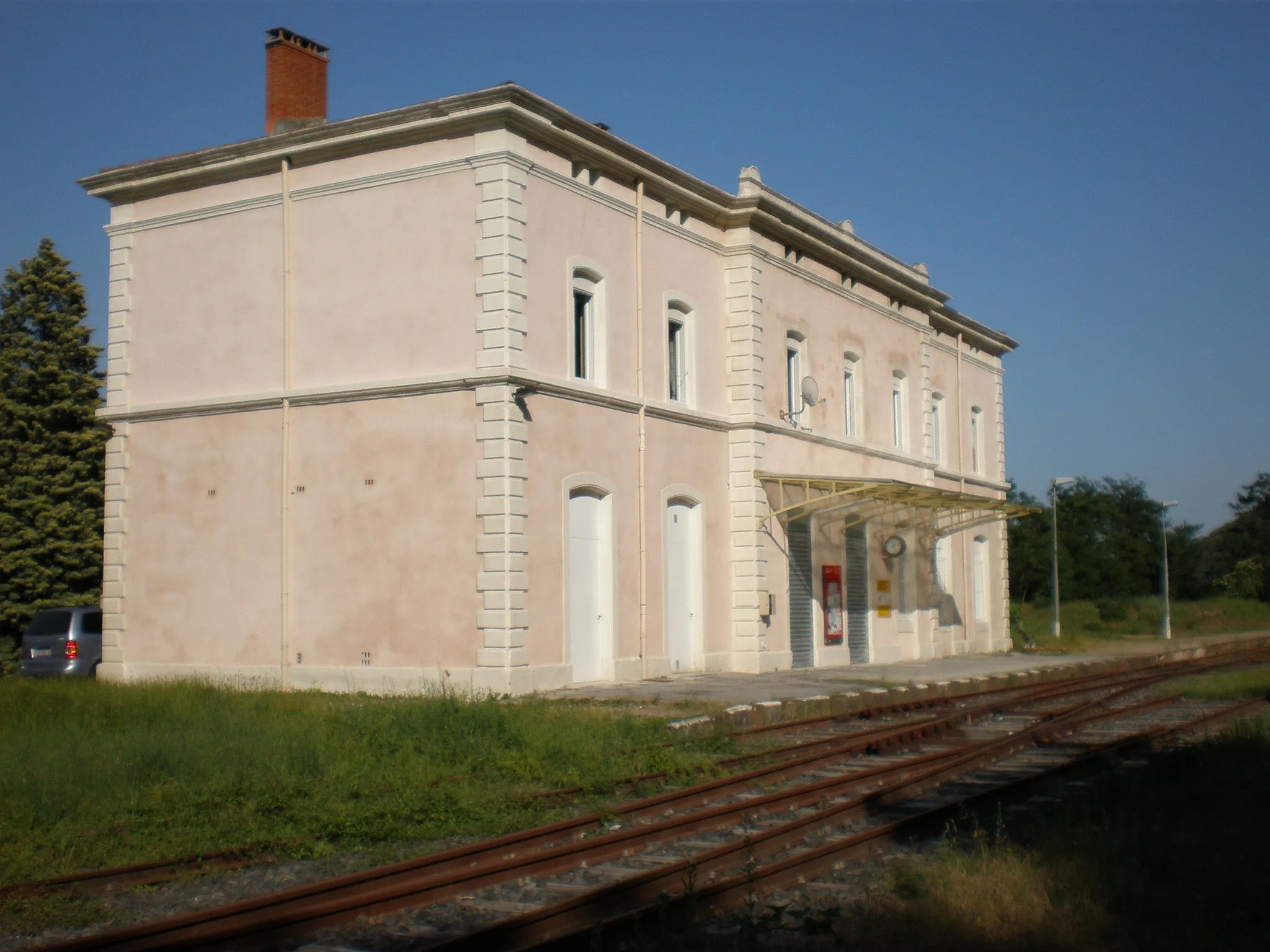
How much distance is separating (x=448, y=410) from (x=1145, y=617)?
42149mm

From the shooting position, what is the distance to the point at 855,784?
1136 cm

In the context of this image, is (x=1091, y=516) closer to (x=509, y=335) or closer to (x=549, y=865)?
(x=509, y=335)

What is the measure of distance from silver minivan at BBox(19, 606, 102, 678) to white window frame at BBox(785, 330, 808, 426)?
43.5 ft

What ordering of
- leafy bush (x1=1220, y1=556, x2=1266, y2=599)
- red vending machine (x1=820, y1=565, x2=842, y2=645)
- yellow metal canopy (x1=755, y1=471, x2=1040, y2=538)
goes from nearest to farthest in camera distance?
yellow metal canopy (x1=755, y1=471, x2=1040, y2=538) → red vending machine (x1=820, y1=565, x2=842, y2=645) → leafy bush (x1=1220, y1=556, x2=1266, y2=599)

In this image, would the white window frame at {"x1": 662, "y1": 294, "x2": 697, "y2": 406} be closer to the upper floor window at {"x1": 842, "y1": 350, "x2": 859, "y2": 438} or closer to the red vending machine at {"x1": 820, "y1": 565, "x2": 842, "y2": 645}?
the red vending machine at {"x1": 820, "y1": 565, "x2": 842, "y2": 645}

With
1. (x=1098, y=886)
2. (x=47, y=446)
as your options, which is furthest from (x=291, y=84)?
(x=1098, y=886)

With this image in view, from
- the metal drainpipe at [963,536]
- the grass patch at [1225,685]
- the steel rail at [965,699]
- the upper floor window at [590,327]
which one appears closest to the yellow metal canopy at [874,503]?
the metal drainpipe at [963,536]

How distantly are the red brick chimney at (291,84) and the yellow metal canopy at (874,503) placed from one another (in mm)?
9899

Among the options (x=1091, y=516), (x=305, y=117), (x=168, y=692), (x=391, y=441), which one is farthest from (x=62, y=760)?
(x=1091, y=516)

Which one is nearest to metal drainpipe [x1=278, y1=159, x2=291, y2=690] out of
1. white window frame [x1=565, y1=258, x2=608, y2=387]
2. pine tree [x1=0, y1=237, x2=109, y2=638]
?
white window frame [x1=565, y1=258, x2=608, y2=387]

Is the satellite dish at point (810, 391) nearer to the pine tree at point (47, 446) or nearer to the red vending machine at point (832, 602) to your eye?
the red vending machine at point (832, 602)

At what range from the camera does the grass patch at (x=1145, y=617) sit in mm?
49094

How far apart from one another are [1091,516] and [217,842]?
70.5 metres

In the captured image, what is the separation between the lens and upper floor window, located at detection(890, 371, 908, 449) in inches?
1218
